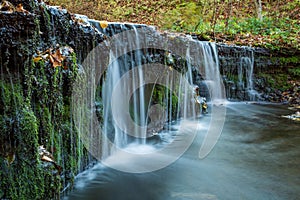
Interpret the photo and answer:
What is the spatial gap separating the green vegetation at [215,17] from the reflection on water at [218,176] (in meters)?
6.24

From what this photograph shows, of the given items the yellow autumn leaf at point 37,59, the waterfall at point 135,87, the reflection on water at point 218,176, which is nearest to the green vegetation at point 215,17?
the waterfall at point 135,87

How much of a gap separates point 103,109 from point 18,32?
2.33 m

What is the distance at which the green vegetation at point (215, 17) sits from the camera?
11164 millimetres

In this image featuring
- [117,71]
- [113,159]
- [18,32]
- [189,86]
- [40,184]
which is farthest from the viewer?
[189,86]

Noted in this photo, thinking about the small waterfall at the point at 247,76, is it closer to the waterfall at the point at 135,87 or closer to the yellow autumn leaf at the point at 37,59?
the waterfall at the point at 135,87

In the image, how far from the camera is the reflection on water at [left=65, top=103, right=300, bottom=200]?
3.37 meters

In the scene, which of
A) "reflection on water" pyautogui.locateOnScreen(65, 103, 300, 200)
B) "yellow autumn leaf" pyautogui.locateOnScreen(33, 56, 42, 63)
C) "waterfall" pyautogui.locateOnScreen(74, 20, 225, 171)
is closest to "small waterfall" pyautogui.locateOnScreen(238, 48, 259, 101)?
"waterfall" pyautogui.locateOnScreen(74, 20, 225, 171)

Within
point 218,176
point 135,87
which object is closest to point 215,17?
point 135,87

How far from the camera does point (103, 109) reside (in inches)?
175

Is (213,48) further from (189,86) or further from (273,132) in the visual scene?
(273,132)

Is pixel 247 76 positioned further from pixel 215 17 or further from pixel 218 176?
pixel 218 176

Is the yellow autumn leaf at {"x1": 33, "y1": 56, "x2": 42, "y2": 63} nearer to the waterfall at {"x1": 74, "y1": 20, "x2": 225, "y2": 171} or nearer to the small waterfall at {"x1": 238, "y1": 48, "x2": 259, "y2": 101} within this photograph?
the waterfall at {"x1": 74, "y1": 20, "x2": 225, "y2": 171}

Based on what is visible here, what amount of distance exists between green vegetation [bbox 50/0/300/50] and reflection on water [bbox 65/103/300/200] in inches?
246

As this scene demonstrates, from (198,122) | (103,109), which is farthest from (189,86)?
(103,109)
